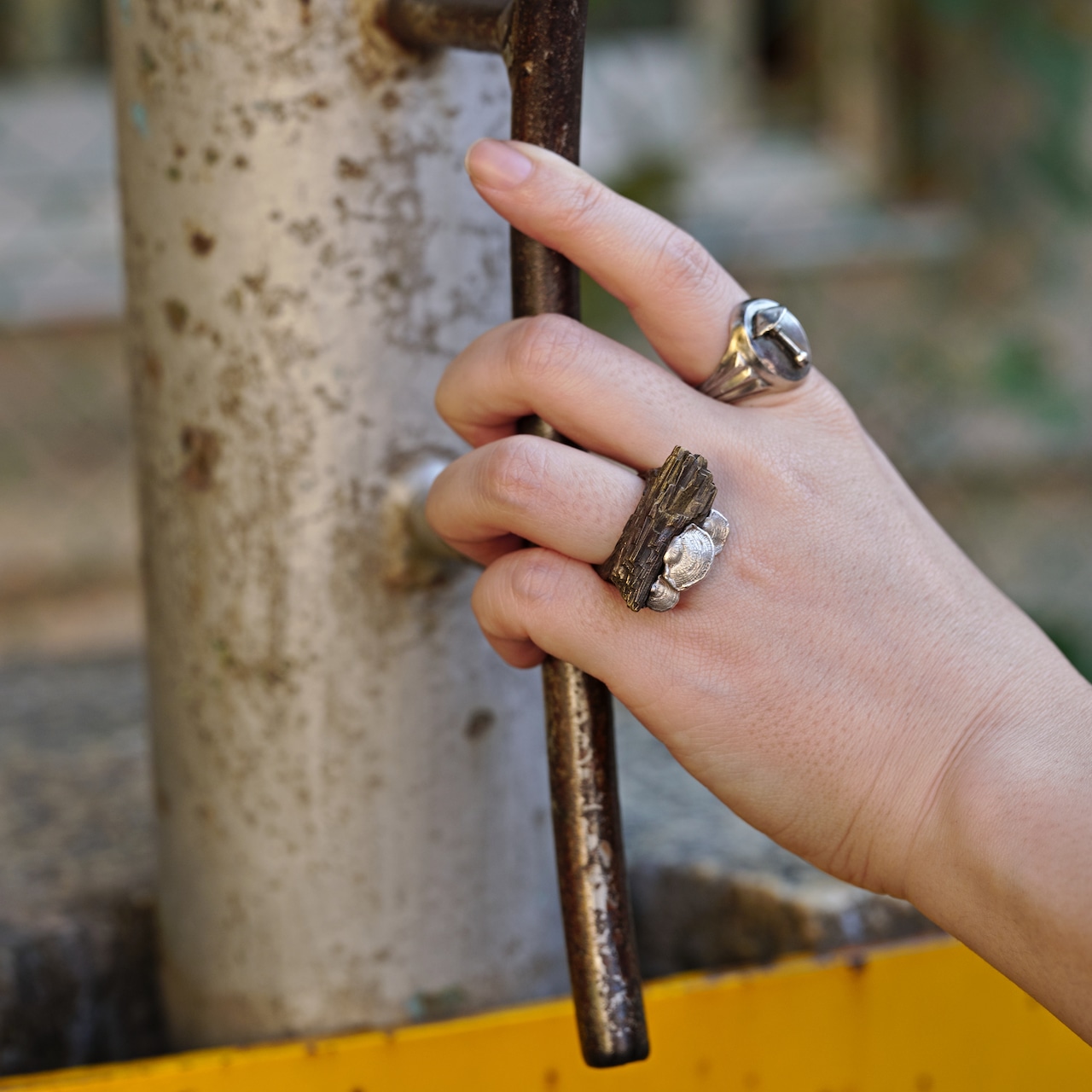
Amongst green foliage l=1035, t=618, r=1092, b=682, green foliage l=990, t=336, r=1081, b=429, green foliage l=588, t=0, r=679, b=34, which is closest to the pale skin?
green foliage l=1035, t=618, r=1092, b=682

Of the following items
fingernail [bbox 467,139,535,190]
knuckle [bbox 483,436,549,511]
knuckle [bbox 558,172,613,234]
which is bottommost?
knuckle [bbox 483,436,549,511]

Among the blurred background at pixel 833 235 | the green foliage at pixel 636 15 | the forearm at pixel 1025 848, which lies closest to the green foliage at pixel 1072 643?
the blurred background at pixel 833 235

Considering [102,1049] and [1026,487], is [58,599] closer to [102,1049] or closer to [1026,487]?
[102,1049]

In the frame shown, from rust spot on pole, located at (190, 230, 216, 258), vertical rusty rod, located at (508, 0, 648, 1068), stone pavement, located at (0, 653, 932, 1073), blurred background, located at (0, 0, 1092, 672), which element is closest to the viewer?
vertical rusty rod, located at (508, 0, 648, 1068)

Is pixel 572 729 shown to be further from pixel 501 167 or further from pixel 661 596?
pixel 501 167

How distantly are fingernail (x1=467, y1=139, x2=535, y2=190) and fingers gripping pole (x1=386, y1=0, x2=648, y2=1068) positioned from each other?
1 centimetres

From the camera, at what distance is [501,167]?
1.29 feet

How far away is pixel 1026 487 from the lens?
275 cm

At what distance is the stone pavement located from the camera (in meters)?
0.59

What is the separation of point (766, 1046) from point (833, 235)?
2.24 metres

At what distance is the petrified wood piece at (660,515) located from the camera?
0.38 m

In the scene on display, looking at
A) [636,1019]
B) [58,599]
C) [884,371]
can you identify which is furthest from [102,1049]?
[884,371]

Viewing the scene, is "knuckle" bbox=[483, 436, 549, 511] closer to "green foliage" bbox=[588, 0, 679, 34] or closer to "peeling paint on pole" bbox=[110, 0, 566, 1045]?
"peeling paint on pole" bbox=[110, 0, 566, 1045]

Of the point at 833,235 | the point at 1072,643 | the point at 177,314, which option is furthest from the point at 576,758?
the point at 833,235
